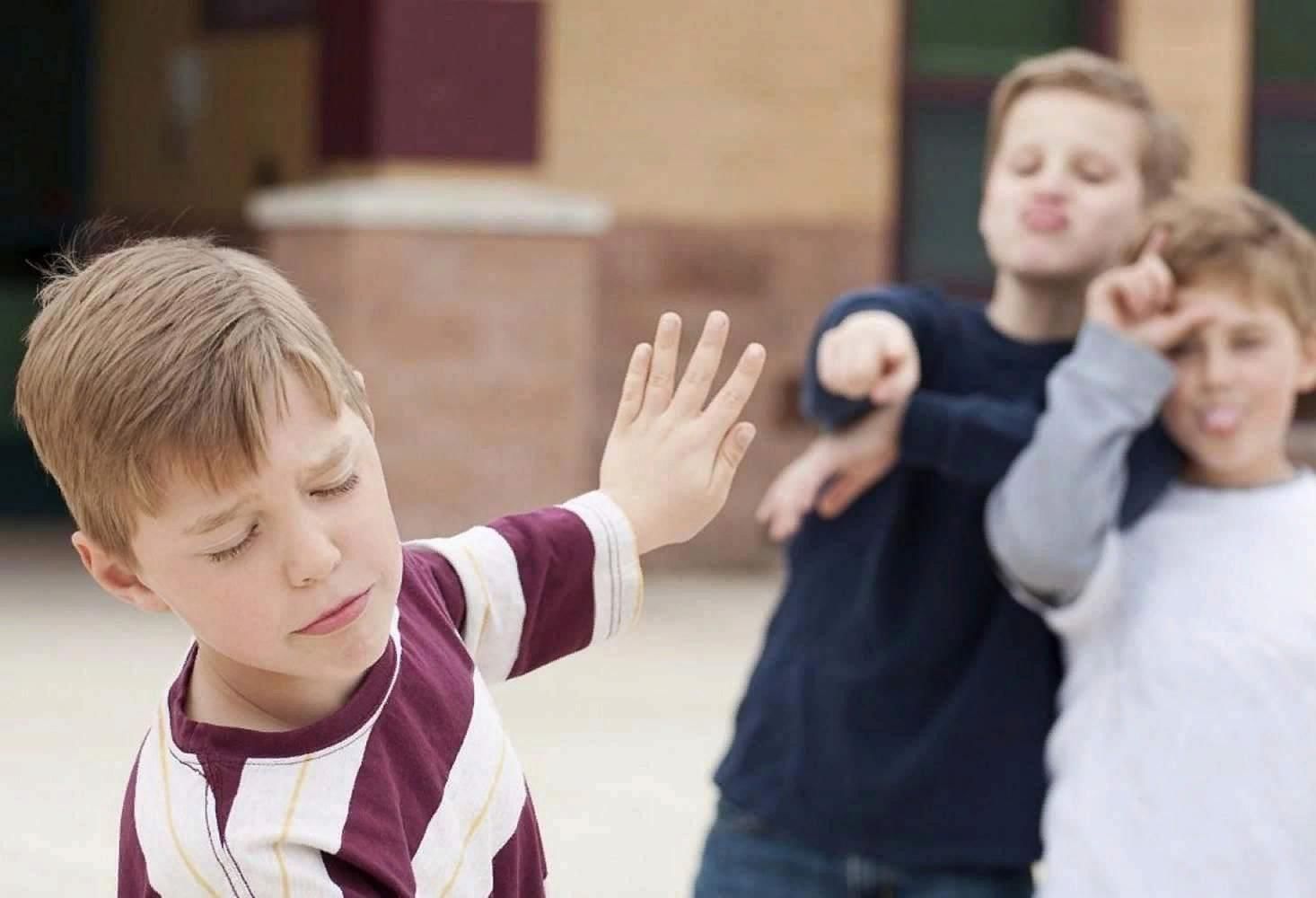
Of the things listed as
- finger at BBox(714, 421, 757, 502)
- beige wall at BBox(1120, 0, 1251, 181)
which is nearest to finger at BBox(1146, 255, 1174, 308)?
finger at BBox(714, 421, 757, 502)

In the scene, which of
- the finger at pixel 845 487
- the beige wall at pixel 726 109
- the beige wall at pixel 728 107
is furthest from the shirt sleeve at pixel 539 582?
the beige wall at pixel 728 107

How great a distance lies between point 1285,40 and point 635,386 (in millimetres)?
8338

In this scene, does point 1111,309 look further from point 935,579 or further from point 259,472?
point 259,472

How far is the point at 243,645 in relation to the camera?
1.59 metres

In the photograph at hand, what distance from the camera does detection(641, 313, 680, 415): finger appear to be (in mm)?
1879

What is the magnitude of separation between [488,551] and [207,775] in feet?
1.38

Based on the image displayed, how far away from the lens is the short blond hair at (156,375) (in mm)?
1559

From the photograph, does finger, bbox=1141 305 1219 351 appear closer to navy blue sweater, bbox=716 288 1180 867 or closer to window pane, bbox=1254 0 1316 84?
navy blue sweater, bbox=716 288 1180 867

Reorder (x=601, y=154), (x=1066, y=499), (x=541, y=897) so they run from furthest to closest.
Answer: (x=601, y=154) < (x=1066, y=499) < (x=541, y=897)

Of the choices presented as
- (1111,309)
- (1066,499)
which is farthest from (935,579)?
(1111,309)

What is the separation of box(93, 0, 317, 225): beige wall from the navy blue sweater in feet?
21.6

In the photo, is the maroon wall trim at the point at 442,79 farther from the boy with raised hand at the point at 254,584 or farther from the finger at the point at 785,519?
the boy with raised hand at the point at 254,584

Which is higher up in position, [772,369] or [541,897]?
[541,897]

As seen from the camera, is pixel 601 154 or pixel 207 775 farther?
pixel 601 154
